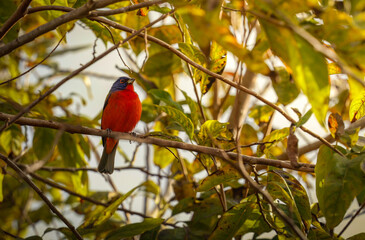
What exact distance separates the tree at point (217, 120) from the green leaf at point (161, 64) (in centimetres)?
1

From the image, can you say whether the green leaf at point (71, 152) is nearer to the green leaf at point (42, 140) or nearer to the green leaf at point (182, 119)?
the green leaf at point (42, 140)

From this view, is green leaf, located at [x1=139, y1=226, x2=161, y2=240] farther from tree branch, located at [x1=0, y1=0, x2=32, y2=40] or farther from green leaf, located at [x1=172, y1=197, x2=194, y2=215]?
tree branch, located at [x1=0, y1=0, x2=32, y2=40]

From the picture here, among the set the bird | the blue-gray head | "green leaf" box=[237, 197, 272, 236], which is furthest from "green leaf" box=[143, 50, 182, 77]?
"green leaf" box=[237, 197, 272, 236]

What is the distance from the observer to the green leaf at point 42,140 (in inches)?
124

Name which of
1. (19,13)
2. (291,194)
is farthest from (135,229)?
(19,13)

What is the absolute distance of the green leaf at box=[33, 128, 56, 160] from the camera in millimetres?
3158

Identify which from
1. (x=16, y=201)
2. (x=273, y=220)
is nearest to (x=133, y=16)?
(x=273, y=220)

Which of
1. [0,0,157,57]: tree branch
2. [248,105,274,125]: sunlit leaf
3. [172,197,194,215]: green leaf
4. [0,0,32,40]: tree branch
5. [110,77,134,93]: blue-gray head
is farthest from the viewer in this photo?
[110,77,134,93]: blue-gray head

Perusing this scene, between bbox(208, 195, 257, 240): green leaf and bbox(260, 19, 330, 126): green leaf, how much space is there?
117cm

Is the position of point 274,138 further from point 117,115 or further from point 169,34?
point 117,115

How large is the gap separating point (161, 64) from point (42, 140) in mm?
1256

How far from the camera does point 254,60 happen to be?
4.21ft

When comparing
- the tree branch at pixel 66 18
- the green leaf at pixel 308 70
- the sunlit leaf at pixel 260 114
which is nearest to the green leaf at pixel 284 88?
the sunlit leaf at pixel 260 114

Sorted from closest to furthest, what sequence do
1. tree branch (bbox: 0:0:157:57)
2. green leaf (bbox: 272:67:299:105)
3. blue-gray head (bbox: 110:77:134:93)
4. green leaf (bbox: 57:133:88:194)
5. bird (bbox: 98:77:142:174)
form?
tree branch (bbox: 0:0:157:57), green leaf (bbox: 272:67:299:105), green leaf (bbox: 57:133:88:194), bird (bbox: 98:77:142:174), blue-gray head (bbox: 110:77:134:93)
